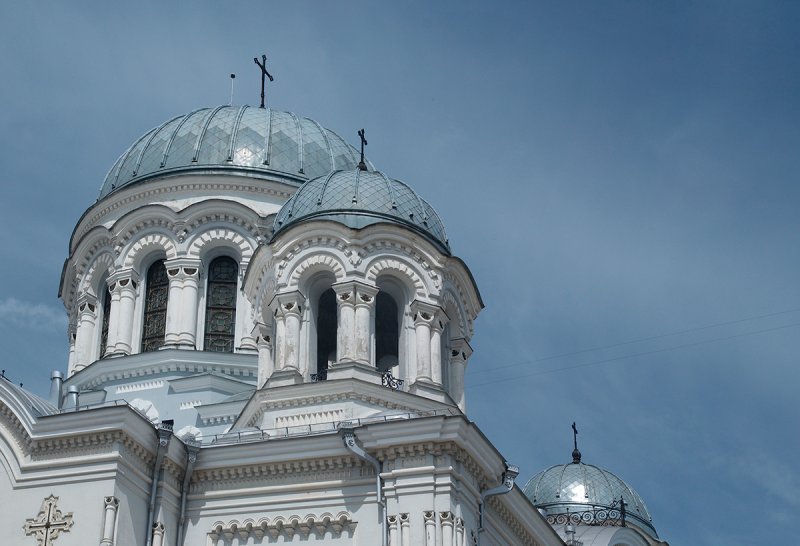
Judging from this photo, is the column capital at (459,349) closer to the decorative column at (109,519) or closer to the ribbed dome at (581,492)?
the decorative column at (109,519)

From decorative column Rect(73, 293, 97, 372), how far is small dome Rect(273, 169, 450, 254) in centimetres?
499

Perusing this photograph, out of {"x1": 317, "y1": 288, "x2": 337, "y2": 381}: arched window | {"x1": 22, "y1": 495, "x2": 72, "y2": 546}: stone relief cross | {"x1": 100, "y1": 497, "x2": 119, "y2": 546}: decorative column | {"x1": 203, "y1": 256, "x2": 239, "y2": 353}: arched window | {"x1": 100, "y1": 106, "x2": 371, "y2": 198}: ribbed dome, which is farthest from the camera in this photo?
{"x1": 100, "y1": 106, "x2": 371, "y2": 198}: ribbed dome

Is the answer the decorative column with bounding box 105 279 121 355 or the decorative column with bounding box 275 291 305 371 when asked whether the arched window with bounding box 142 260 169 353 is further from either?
the decorative column with bounding box 275 291 305 371

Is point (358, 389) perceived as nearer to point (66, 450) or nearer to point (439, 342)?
point (439, 342)

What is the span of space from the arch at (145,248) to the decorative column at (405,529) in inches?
384

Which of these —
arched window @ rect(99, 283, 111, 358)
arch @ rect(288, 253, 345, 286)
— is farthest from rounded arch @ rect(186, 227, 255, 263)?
arch @ rect(288, 253, 345, 286)

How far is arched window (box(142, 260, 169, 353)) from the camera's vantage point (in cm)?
2606

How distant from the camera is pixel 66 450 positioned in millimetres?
18938

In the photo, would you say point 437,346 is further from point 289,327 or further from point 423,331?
point 289,327

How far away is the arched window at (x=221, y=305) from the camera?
25.9 meters

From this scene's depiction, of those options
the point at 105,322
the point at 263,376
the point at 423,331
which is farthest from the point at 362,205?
the point at 105,322

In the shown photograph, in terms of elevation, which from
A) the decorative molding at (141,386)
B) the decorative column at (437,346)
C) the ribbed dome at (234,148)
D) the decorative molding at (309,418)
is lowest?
the decorative molding at (309,418)

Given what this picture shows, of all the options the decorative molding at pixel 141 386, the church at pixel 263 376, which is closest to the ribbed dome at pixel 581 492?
the church at pixel 263 376

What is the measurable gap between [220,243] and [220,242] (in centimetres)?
2
